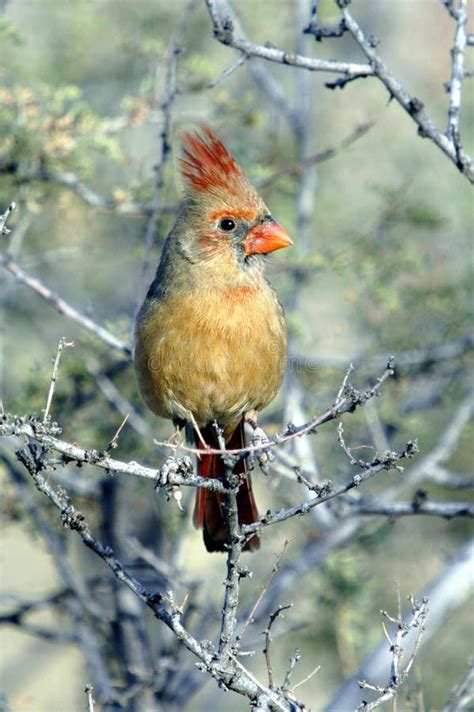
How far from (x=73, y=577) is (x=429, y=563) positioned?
3.08 m

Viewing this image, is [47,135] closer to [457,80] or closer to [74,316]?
[74,316]

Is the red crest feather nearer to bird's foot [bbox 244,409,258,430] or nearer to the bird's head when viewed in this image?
the bird's head

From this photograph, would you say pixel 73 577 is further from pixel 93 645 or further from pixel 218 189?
pixel 218 189

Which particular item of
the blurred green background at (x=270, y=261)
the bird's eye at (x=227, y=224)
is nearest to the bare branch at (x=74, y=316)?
the blurred green background at (x=270, y=261)

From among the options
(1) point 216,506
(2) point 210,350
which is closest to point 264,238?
(2) point 210,350

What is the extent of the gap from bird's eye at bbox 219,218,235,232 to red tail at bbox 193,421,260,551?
0.77 metres

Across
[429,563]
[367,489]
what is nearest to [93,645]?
[367,489]

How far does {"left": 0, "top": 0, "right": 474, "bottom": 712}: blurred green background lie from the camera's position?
5.64m

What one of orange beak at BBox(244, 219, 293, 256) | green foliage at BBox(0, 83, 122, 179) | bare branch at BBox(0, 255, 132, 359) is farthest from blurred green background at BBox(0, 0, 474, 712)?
orange beak at BBox(244, 219, 293, 256)

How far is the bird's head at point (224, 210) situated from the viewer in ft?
13.2

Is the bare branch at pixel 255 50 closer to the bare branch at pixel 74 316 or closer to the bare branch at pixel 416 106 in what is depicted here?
the bare branch at pixel 416 106

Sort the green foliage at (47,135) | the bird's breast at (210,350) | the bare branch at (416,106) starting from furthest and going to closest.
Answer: the green foliage at (47,135), the bird's breast at (210,350), the bare branch at (416,106)

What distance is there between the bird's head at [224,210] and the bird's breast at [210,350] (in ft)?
0.60

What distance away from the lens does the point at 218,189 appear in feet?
13.4
